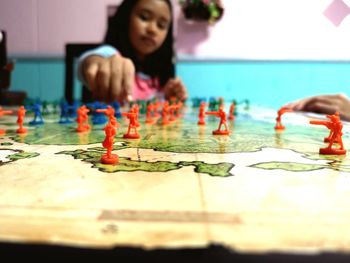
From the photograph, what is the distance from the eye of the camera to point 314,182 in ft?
1.15

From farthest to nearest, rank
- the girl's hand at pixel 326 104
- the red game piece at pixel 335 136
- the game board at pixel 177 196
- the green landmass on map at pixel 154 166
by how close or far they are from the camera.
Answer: the girl's hand at pixel 326 104, the red game piece at pixel 335 136, the green landmass on map at pixel 154 166, the game board at pixel 177 196

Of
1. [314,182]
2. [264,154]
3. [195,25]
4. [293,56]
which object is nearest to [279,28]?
[293,56]

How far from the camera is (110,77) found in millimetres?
1037

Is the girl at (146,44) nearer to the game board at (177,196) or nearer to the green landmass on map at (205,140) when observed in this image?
the green landmass on map at (205,140)

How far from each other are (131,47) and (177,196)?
1.50 m

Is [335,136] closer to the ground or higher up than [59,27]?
closer to the ground

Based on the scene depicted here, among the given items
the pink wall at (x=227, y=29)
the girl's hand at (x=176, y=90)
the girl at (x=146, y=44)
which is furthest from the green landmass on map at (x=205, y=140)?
the girl's hand at (x=176, y=90)

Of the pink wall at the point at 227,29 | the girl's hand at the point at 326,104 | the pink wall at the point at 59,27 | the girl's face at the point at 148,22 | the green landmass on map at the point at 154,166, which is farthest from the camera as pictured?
the girl's face at the point at 148,22

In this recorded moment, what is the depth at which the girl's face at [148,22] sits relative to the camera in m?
1.60

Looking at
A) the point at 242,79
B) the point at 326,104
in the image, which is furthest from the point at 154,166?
the point at 242,79

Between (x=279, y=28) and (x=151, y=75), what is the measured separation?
3.34 feet

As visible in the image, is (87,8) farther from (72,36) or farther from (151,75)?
(151,75)

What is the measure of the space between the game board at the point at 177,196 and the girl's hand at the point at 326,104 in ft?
1.54

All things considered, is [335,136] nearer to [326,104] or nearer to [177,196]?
[177,196]
